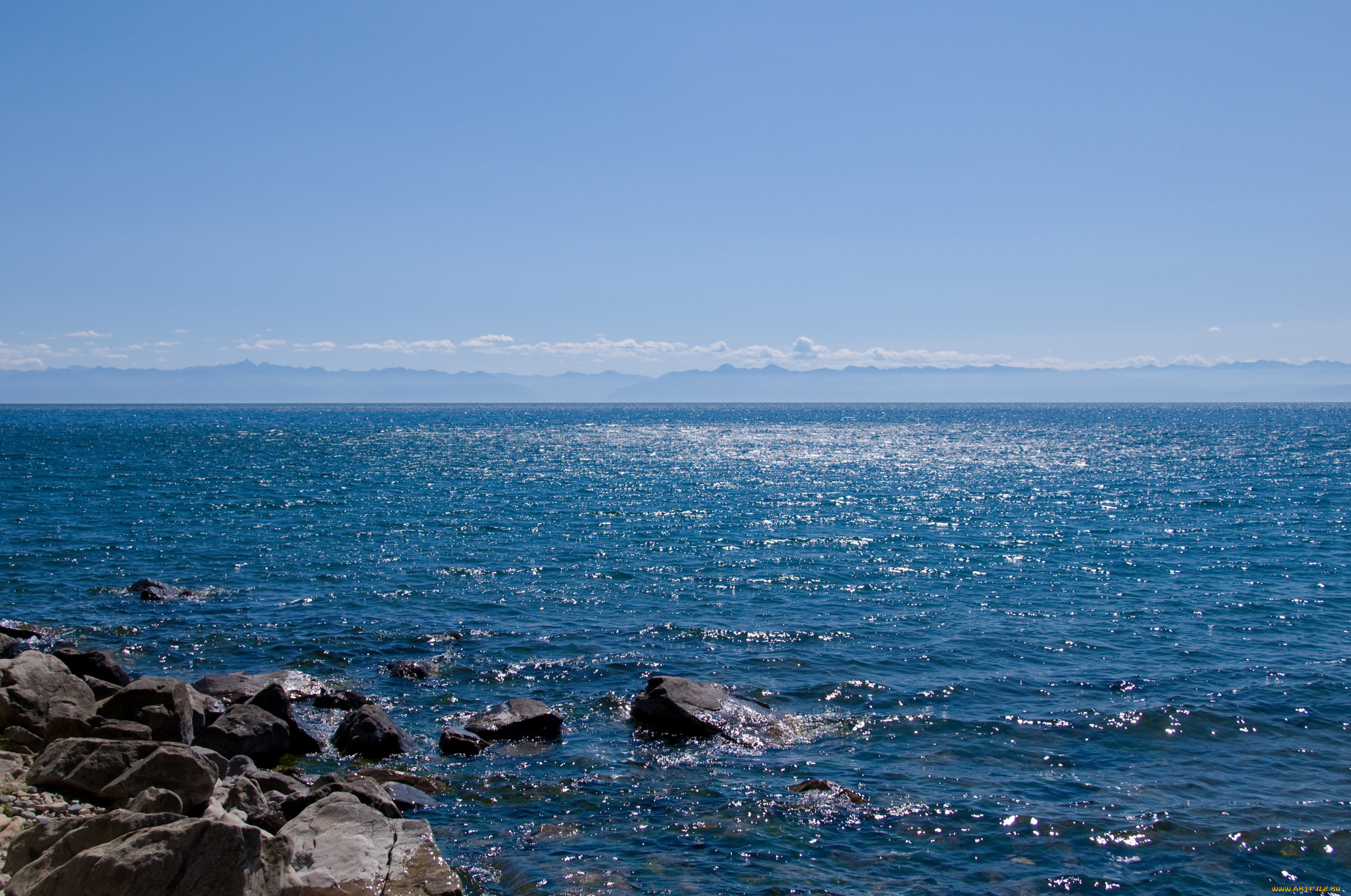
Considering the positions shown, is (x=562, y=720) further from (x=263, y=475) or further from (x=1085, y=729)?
(x=263, y=475)

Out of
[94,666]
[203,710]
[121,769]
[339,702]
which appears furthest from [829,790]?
[94,666]

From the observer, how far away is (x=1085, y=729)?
70.2 feet

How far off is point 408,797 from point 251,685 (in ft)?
23.9

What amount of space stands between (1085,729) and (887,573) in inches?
749

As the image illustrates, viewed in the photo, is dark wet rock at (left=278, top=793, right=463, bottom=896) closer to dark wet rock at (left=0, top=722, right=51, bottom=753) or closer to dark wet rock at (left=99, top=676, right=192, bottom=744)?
dark wet rock at (left=99, top=676, right=192, bottom=744)

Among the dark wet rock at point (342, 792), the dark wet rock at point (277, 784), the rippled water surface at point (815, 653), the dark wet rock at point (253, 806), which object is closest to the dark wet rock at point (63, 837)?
the dark wet rock at point (253, 806)

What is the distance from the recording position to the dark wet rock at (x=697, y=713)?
21.1 m

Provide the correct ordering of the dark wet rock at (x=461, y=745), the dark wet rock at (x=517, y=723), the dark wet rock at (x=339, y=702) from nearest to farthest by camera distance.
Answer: the dark wet rock at (x=461, y=745)
the dark wet rock at (x=517, y=723)
the dark wet rock at (x=339, y=702)

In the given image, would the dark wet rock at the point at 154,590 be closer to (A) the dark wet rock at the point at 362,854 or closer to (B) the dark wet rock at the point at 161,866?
(A) the dark wet rock at the point at 362,854

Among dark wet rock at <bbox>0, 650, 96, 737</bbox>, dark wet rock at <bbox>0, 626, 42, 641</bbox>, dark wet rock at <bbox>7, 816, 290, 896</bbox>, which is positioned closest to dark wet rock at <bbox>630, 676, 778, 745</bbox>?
dark wet rock at <bbox>7, 816, 290, 896</bbox>

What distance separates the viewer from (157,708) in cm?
1808

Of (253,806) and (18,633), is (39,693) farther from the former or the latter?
(18,633)

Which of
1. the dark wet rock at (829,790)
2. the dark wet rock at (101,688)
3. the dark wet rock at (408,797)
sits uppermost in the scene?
the dark wet rock at (101,688)

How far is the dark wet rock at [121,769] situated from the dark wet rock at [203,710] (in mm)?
3657
